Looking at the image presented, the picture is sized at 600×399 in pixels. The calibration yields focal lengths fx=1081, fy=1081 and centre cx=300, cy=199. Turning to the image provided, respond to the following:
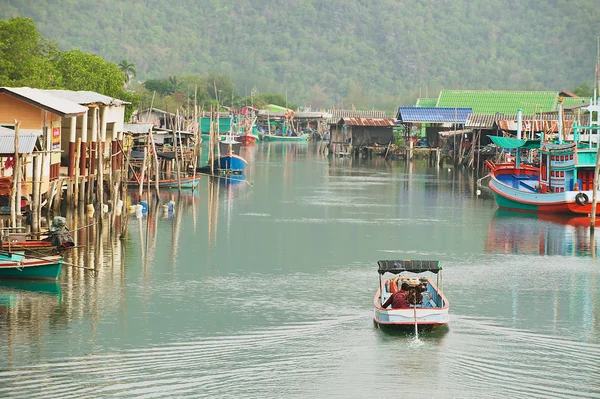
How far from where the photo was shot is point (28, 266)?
2742 cm

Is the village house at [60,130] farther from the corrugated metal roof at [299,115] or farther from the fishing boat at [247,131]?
the corrugated metal roof at [299,115]

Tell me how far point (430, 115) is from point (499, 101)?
1528 cm

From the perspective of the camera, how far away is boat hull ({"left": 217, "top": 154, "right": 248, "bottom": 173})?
64.1m

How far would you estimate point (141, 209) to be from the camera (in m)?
42.8

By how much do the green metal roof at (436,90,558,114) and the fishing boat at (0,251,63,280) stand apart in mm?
70377

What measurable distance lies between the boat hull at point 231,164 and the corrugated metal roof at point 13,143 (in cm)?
2990

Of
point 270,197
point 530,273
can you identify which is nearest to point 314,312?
point 530,273

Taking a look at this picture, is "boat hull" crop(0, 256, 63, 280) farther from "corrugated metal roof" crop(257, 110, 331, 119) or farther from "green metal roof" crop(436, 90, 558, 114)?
"corrugated metal roof" crop(257, 110, 331, 119)

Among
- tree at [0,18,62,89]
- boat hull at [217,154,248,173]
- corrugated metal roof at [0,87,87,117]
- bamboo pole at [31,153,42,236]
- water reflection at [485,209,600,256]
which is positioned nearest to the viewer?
bamboo pole at [31,153,42,236]

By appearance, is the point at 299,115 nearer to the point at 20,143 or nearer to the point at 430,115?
the point at 430,115

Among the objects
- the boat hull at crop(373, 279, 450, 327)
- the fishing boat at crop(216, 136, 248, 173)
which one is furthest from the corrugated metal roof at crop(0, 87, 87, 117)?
the fishing boat at crop(216, 136, 248, 173)

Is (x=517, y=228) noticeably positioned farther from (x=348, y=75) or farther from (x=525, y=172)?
(x=348, y=75)

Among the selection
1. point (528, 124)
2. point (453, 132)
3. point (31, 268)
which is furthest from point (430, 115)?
point (31, 268)

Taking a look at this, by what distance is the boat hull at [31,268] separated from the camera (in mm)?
27297
